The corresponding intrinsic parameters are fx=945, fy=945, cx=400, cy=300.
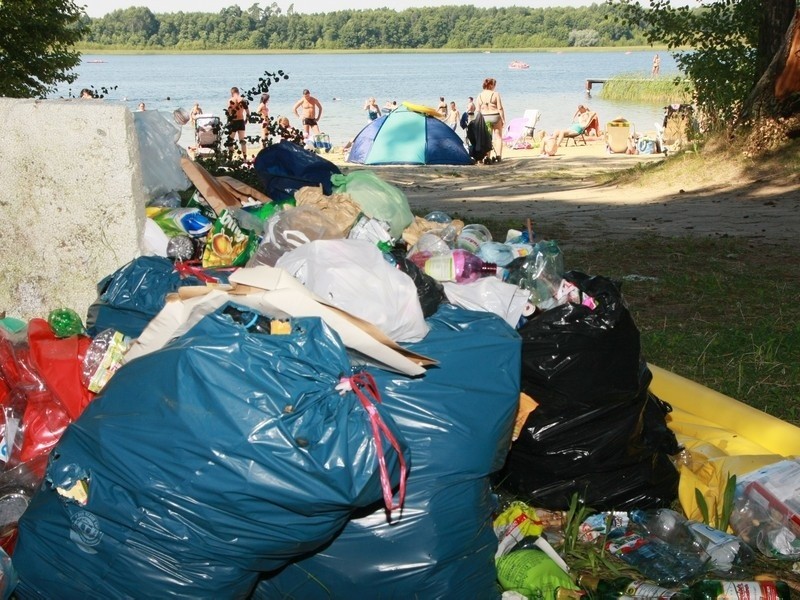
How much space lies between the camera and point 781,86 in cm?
984

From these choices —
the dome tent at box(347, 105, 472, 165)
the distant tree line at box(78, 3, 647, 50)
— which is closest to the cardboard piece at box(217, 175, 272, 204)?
the dome tent at box(347, 105, 472, 165)

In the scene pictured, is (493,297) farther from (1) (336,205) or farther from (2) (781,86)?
(2) (781,86)

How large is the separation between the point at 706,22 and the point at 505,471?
9.89 meters

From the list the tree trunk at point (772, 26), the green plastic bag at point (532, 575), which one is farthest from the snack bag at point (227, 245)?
the tree trunk at point (772, 26)

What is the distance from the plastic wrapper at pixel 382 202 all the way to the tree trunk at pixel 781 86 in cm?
740

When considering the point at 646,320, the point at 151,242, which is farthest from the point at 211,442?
the point at 646,320

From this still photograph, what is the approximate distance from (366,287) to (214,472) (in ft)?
2.48

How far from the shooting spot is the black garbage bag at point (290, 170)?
445 centimetres

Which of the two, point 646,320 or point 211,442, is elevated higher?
point 211,442

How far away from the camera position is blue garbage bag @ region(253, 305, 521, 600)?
2.54 metres

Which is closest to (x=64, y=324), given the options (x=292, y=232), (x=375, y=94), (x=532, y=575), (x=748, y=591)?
(x=292, y=232)

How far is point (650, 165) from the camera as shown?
11.2 metres

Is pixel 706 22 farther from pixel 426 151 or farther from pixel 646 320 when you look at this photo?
pixel 646 320

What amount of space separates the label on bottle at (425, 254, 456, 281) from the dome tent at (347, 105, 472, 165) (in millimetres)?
12133
